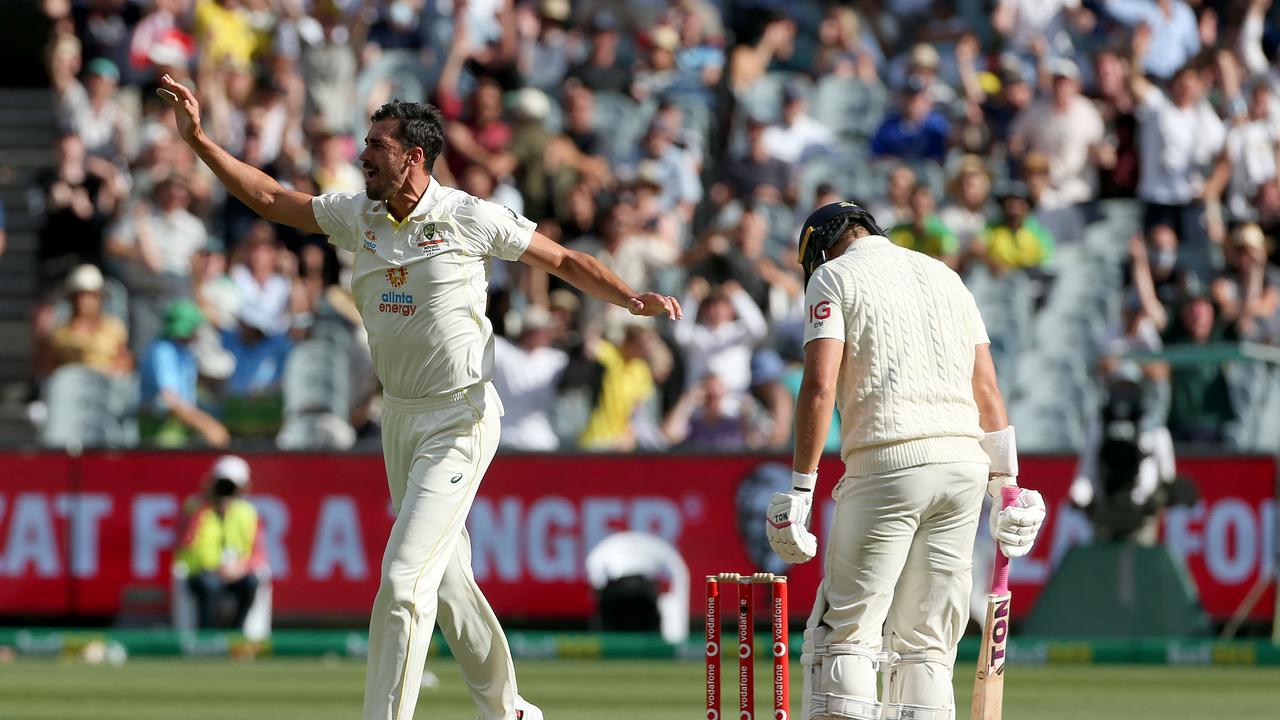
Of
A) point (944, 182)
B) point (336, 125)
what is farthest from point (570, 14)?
point (944, 182)

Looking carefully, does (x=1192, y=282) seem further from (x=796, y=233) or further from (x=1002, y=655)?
(x=1002, y=655)

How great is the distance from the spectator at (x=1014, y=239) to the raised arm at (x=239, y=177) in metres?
9.67

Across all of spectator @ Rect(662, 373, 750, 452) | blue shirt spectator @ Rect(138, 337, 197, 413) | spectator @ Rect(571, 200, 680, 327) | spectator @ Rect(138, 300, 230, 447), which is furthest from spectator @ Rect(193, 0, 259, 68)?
spectator @ Rect(662, 373, 750, 452)

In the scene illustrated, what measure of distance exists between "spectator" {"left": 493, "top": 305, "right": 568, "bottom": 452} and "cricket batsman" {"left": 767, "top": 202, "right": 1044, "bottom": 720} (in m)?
8.30

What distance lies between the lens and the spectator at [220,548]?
572 inches

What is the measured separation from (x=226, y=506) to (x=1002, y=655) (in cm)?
835

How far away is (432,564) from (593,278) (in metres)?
1.19

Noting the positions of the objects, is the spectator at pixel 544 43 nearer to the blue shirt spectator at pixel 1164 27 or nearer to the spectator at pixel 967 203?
the spectator at pixel 967 203

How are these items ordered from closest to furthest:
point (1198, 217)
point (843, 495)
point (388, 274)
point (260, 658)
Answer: point (843, 495) → point (388, 274) → point (260, 658) → point (1198, 217)

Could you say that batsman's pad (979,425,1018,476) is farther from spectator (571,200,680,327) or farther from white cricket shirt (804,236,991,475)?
spectator (571,200,680,327)

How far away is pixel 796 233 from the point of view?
1728cm

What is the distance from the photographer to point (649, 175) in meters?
17.2

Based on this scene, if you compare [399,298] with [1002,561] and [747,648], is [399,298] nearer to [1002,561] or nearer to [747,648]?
[747,648]

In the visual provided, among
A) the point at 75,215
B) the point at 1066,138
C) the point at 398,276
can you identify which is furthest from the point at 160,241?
the point at 398,276
